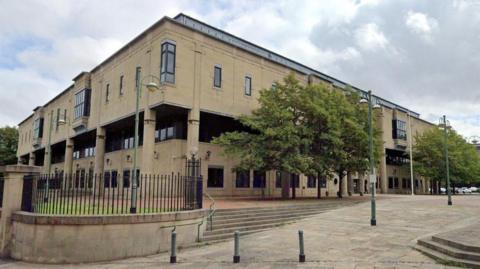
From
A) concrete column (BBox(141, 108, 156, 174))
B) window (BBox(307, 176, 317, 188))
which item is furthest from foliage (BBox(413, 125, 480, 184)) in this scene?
concrete column (BBox(141, 108, 156, 174))

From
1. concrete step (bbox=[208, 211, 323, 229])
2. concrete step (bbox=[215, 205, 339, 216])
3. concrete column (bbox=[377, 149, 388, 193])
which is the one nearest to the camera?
concrete step (bbox=[208, 211, 323, 229])

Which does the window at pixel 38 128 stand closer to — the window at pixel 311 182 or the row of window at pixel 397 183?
the window at pixel 311 182

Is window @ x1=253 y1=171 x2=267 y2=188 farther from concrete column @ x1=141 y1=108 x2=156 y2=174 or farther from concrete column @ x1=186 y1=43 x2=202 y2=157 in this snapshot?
concrete column @ x1=141 y1=108 x2=156 y2=174

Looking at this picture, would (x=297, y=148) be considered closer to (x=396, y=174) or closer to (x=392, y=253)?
(x=392, y=253)

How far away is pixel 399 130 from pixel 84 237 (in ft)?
173

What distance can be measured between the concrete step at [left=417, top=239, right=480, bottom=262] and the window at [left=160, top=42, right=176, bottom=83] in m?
19.1

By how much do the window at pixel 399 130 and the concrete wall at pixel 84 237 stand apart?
49.5 m

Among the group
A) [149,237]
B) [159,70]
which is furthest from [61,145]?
[149,237]

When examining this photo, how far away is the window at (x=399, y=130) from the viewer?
54.5m

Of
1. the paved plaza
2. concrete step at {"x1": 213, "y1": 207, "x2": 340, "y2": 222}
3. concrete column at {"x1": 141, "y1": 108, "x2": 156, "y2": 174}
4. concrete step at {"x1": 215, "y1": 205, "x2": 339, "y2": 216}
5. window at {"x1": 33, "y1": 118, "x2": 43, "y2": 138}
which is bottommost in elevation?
the paved plaza

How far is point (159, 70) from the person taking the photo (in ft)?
85.9

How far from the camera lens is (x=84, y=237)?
36.6 ft

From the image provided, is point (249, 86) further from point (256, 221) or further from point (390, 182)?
point (390, 182)

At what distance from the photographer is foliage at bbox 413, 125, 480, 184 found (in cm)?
4850
